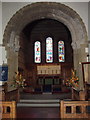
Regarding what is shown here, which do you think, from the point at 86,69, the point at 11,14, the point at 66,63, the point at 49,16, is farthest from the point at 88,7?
the point at 66,63

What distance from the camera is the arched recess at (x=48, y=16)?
872 centimetres

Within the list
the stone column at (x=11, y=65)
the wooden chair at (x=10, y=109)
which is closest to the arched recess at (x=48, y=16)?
the stone column at (x=11, y=65)

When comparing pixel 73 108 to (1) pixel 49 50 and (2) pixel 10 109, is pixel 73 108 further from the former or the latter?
(1) pixel 49 50

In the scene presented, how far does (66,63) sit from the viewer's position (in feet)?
51.8

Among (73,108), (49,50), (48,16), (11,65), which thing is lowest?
(73,108)

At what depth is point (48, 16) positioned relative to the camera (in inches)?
391

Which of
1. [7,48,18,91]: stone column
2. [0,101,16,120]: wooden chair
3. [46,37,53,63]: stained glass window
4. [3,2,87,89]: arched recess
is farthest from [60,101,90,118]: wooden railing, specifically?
[46,37,53,63]: stained glass window

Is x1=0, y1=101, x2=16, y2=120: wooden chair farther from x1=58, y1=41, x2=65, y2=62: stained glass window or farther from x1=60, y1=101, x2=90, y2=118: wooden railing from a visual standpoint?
x1=58, y1=41, x2=65, y2=62: stained glass window

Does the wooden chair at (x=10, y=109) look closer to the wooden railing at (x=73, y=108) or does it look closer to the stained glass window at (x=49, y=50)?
the wooden railing at (x=73, y=108)

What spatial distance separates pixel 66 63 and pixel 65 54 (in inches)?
33.5

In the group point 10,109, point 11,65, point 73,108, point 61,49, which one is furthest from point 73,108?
point 61,49

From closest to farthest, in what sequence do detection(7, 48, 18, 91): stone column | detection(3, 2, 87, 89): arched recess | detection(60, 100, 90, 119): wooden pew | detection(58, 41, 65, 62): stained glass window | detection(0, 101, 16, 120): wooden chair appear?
detection(0, 101, 16, 120): wooden chair, detection(60, 100, 90, 119): wooden pew, detection(3, 2, 87, 89): arched recess, detection(7, 48, 18, 91): stone column, detection(58, 41, 65, 62): stained glass window

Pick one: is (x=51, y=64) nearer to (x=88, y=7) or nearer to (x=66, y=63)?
(x=66, y=63)

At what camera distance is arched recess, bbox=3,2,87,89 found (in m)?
8.72
